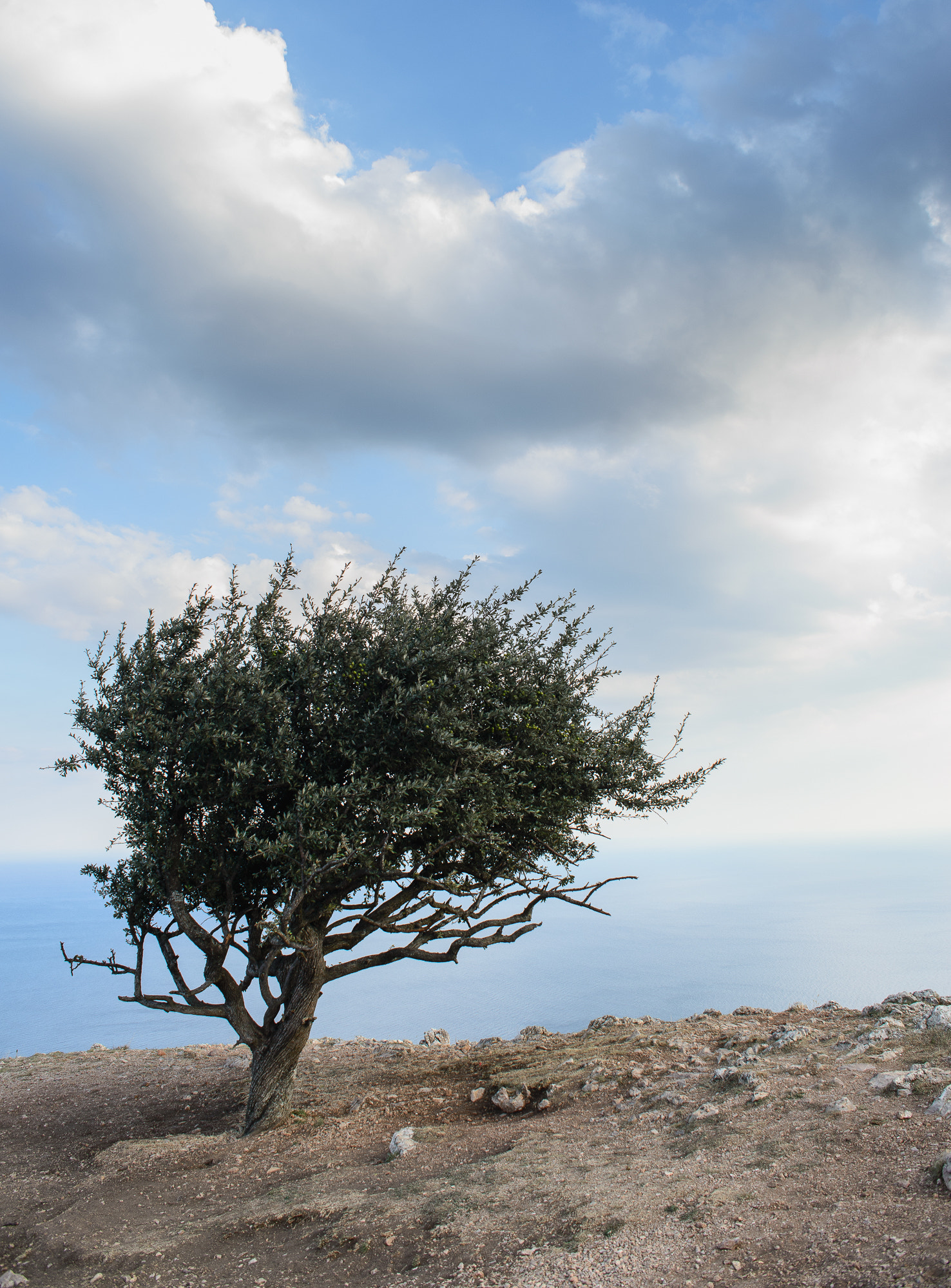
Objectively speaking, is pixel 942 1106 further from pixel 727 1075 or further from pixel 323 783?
pixel 323 783

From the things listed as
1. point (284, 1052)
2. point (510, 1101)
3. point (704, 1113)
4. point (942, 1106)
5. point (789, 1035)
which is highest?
point (284, 1052)

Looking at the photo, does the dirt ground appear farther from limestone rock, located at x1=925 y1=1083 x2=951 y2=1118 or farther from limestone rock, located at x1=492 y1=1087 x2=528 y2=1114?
limestone rock, located at x1=492 y1=1087 x2=528 y2=1114

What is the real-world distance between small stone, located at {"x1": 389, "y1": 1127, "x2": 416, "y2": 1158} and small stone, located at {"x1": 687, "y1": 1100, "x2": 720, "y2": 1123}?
5020 millimetres

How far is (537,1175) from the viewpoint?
10.5 m

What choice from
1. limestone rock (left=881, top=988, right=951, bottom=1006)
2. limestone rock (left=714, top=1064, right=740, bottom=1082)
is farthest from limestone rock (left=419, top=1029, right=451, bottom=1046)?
limestone rock (left=881, top=988, right=951, bottom=1006)

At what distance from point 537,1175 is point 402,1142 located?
11.2 ft

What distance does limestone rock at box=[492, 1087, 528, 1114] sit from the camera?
14742 millimetres

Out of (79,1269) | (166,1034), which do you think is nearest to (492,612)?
(79,1269)

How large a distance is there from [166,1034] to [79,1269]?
520 ft

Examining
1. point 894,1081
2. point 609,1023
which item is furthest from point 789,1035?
point 609,1023

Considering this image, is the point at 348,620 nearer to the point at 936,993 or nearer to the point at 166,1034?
the point at 936,993

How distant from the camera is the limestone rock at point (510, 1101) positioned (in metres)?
14.7

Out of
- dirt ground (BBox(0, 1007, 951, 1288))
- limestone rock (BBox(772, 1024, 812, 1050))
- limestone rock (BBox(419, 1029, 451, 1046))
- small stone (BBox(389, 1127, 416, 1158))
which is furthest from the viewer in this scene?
limestone rock (BBox(419, 1029, 451, 1046))

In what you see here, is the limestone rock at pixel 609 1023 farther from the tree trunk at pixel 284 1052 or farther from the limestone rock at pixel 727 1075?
the tree trunk at pixel 284 1052
